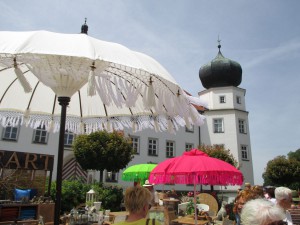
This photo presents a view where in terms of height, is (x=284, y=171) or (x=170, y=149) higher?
(x=170, y=149)

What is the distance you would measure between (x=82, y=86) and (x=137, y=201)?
1967 mm

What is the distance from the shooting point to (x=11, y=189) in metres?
9.37

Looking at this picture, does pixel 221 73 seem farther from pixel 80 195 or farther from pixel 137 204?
pixel 137 204

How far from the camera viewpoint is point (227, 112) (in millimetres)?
34000

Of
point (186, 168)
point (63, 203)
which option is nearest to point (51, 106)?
point (186, 168)

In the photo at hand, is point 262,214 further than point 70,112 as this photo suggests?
→ No

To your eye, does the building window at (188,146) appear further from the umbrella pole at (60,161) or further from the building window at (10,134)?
the umbrella pole at (60,161)

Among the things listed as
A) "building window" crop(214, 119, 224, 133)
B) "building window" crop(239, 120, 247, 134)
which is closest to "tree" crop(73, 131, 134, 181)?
"building window" crop(214, 119, 224, 133)

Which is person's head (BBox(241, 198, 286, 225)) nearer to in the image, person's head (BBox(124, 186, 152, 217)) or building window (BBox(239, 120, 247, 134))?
person's head (BBox(124, 186, 152, 217))

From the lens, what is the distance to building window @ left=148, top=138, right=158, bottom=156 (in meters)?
30.6

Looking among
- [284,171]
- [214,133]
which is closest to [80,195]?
[284,171]

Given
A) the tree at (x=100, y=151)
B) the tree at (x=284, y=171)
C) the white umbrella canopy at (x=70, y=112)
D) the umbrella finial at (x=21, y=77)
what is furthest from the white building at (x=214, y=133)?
the umbrella finial at (x=21, y=77)

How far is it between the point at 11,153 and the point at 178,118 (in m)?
8.12

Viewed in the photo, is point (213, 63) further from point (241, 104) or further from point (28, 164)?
point (28, 164)
